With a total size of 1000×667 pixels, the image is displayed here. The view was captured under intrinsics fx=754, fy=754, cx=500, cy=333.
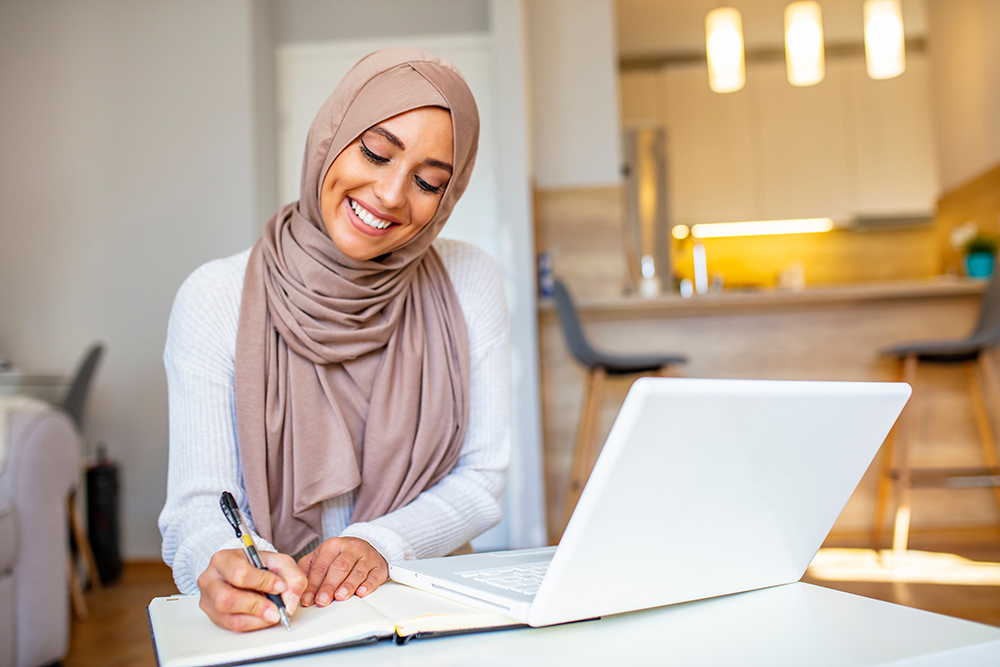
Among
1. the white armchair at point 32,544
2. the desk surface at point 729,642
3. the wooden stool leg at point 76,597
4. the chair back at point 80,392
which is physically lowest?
the wooden stool leg at point 76,597

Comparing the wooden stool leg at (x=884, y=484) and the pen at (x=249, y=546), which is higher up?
the pen at (x=249, y=546)

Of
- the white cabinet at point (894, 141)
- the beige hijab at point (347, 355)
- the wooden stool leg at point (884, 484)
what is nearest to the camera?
the beige hijab at point (347, 355)

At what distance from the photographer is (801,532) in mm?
532

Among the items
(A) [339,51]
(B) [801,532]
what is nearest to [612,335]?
(A) [339,51]

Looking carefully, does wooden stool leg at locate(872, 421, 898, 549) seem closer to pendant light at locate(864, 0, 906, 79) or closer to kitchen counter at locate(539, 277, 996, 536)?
kitchen counter at locate(539, 277, 996, 536)

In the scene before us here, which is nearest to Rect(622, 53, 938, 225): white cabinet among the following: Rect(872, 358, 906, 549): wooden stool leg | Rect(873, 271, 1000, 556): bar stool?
Rect(873, 271, 1000, 556): bar stool

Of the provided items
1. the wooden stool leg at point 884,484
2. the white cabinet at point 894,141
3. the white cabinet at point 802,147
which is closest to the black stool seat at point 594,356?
the wooden stool leg at point 884,484

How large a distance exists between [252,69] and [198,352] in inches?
110

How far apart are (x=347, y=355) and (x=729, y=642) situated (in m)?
0.64

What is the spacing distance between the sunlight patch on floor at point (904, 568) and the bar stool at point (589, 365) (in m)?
0.80

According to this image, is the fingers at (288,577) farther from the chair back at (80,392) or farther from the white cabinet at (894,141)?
the white cabinet at (894,141)

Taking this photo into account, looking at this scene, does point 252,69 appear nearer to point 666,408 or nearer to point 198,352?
point 198,352

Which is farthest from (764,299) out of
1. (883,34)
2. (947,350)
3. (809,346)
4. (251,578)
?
(251,578)

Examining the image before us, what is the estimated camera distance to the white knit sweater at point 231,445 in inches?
31.3
